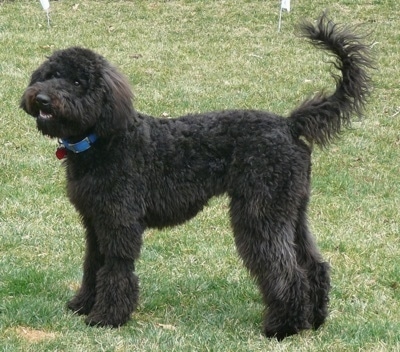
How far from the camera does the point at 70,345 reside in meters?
4.79

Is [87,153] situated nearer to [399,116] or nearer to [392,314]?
[392,314]

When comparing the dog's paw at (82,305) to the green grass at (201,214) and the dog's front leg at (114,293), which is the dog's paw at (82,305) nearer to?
the green grass at (201,214)

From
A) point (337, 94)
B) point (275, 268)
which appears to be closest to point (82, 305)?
point (275, 268)

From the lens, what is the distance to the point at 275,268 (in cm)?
512

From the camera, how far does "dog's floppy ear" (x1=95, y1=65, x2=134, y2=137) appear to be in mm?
4984

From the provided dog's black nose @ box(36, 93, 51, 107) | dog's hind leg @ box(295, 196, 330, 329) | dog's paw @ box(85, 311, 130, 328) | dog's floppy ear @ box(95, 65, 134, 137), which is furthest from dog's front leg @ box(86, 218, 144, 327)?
dog's hind leg @ box(295, 196, 330, 329)

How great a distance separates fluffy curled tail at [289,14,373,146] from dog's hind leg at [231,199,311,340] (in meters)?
0.63

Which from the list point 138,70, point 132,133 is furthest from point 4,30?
point 132,133

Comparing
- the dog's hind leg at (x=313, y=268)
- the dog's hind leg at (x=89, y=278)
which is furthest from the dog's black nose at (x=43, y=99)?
the dog's hind leg at (x=313, y=268)

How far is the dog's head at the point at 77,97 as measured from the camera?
4.83 meters

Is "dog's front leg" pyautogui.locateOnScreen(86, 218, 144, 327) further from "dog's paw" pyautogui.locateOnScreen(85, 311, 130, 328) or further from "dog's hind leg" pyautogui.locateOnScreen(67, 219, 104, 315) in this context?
"dog's hind leg" pyautogui.locateOnScreen(67, 219, 104, 315)

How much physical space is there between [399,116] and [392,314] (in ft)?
20.3

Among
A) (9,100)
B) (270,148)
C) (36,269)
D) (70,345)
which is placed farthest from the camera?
(9,100)

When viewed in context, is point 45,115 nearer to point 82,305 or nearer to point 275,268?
point 82,305
